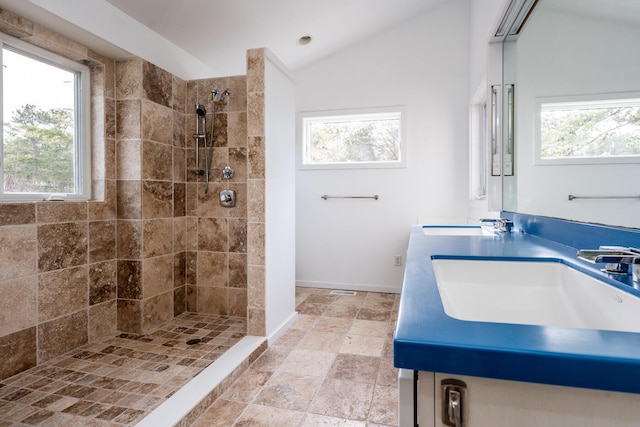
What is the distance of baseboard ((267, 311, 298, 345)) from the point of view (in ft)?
7.75

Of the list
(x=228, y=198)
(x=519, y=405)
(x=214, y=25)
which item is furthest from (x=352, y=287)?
(x=519, y=405)

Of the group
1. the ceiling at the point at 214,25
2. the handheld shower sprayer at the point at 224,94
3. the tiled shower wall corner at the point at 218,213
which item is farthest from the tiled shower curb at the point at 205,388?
the ceiling at the point at 214,25

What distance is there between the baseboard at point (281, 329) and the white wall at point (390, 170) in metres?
1.05

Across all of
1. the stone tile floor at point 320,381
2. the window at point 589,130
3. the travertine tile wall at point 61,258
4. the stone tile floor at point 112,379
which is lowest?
the stone tile floor at point 320,381

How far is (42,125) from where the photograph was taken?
6.89ft

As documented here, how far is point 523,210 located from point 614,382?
1.61 meters

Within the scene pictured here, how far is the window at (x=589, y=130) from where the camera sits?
1022mm

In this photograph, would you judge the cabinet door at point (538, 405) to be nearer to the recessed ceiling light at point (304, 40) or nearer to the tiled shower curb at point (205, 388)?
the tiled shower curb at point (205, 388)

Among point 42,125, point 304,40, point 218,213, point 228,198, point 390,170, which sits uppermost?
point 304,40

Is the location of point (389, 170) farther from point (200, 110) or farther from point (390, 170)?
point (200, 110)

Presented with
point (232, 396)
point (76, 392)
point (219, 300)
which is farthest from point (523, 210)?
point (76, 392)

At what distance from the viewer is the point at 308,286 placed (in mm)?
3871

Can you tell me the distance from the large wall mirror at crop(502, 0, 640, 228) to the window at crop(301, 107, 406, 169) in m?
1.69

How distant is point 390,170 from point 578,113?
7.53 feet
